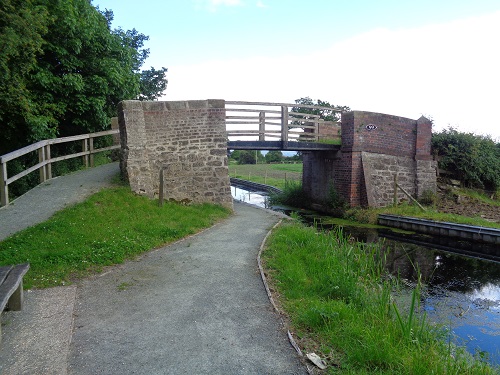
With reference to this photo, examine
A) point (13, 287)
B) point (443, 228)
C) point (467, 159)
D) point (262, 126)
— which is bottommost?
point (443, 228)

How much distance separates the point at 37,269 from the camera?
5766mm

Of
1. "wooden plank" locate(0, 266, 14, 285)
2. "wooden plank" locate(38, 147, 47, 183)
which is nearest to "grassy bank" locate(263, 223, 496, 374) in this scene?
"wooden plank" locate(0, 266, 14, 285)

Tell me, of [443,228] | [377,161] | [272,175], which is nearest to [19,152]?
[377,161]

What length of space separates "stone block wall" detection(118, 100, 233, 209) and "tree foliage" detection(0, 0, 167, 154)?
294 centimetres

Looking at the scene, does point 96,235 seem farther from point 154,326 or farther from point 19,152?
point 19,152

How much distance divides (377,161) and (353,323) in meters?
11.4

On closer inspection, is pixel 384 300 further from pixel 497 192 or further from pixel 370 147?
pixel 497 192

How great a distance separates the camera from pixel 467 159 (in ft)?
55.1

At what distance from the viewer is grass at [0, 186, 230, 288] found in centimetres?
595

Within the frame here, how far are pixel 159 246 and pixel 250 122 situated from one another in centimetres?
687

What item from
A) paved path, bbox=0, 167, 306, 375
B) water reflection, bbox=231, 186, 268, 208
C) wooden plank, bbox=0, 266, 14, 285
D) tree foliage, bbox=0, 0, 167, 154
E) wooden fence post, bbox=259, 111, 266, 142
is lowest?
water reflection, bbox=231, 186, 268, 208

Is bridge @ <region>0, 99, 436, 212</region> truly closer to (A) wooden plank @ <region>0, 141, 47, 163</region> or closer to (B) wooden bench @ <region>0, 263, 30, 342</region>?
(A) wooden plank @ <region>0, 141, 47, 163</region>

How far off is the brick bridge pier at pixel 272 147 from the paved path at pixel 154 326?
16.2 ft

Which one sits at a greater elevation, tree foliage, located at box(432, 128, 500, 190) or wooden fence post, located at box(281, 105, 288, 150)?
wooden fence post, located at box(281, 105, 288, 150)
